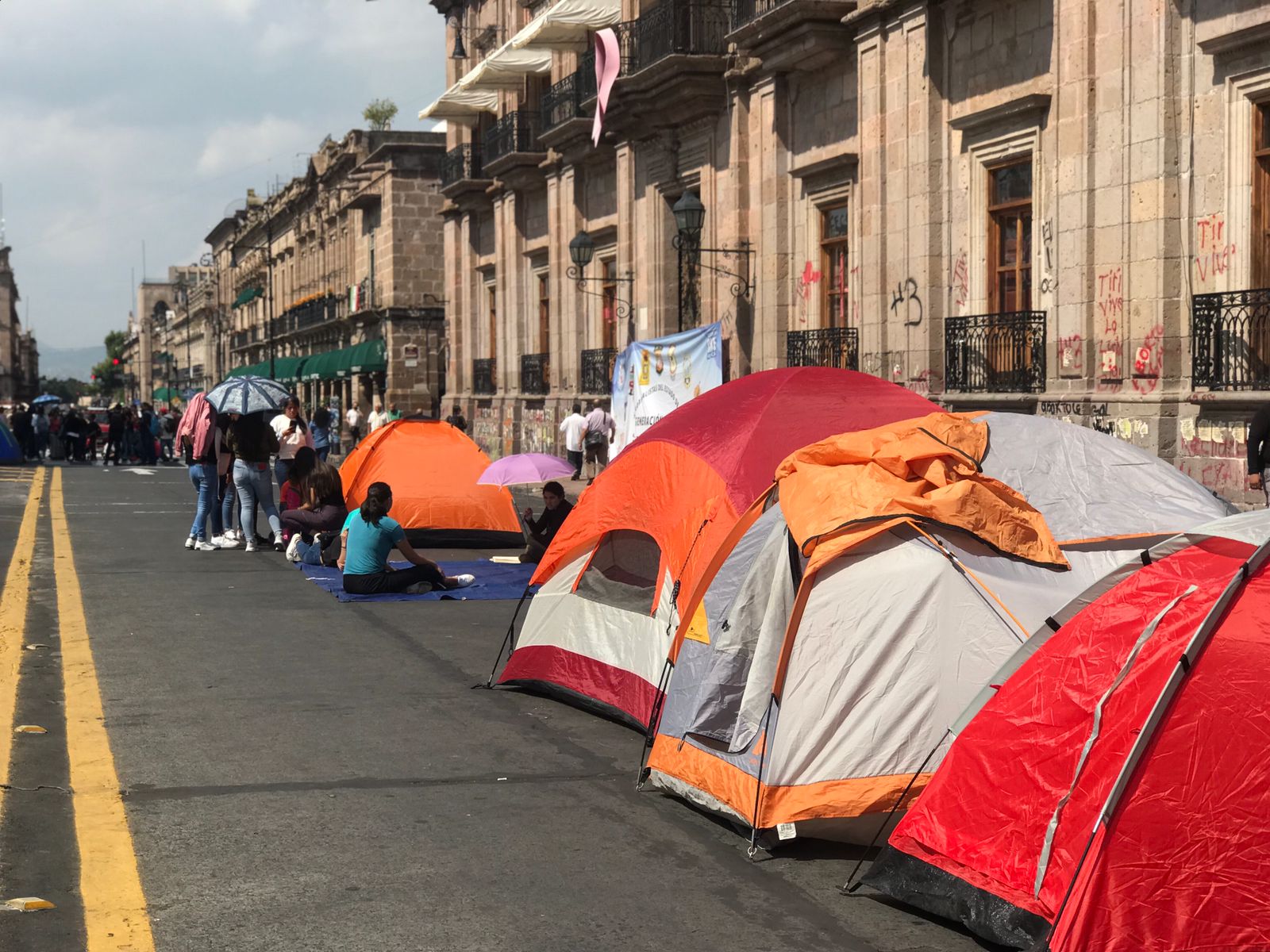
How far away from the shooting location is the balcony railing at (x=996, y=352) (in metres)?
17.1

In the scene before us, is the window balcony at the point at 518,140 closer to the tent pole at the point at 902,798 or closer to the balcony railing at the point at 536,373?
the balcony railing at the point at 536,373

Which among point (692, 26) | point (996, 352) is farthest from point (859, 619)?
point (692, 26)

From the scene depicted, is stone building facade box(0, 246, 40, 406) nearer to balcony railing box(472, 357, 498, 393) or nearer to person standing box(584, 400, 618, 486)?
balcony railing box(472, 357, 498, 393)

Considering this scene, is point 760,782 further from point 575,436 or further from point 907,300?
point 575,436

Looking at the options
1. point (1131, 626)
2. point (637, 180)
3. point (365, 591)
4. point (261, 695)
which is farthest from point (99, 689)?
point (637, 180)

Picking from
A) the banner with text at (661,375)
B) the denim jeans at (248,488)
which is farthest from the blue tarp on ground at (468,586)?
the banner with text at (661,375)

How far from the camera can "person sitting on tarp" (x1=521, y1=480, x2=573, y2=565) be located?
14.8m

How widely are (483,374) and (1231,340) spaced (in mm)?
26040

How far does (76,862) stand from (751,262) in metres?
19.6

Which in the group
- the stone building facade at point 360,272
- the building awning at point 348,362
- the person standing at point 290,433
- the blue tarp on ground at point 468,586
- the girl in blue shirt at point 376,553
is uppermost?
the stone building facade at point 360,272

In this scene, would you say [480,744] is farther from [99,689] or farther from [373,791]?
[99,689]

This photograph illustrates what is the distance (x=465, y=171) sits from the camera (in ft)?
126

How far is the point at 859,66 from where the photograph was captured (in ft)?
66.4

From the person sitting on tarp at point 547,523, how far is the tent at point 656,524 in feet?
17.0
